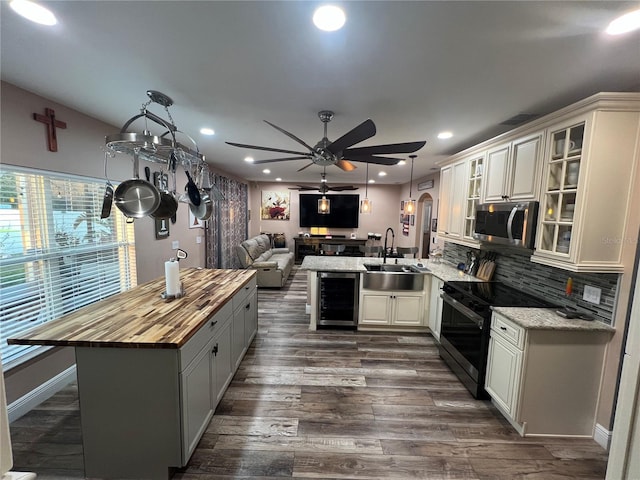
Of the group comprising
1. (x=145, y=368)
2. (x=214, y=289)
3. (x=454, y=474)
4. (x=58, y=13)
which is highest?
(x=58, y=13)

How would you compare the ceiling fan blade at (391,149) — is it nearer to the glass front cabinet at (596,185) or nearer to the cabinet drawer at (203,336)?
the glass front cabinet at (596,185)

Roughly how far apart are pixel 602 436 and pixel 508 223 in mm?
1703

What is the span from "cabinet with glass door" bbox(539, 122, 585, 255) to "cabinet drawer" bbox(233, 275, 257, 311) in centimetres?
277

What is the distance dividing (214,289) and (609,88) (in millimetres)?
3525

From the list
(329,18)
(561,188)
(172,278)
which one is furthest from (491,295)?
(172,278)

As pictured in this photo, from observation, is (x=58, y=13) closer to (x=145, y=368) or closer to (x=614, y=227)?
(x=145, y=368)

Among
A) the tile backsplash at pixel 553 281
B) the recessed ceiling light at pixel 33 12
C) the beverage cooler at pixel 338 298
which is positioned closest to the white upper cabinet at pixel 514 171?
the tile backsplash at pixel 553 281

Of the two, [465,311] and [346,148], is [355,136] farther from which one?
[465,311]

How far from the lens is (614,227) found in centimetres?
188

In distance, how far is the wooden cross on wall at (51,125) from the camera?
2.27 metres

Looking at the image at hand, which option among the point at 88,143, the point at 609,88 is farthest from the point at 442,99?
the point at 88,143

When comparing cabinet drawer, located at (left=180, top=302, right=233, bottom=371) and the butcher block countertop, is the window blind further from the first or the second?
cabinet drawer, located at (left=180, top=302, right=233, bottom=371)

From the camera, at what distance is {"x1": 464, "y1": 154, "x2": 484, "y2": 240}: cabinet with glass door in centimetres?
312

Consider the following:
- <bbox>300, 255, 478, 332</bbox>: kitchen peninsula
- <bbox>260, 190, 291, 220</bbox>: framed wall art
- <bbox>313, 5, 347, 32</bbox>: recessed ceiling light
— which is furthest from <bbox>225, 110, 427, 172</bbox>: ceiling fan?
<bbox>260, 190, 291, 220</bbox>: framed wall art
